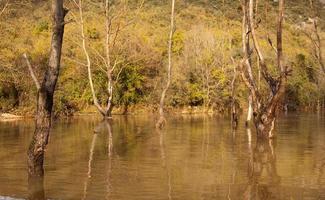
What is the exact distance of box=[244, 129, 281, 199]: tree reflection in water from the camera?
977 centimetres

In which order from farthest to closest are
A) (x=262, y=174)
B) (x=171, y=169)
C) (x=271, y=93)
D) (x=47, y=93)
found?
(x=271, y=93), (x=171, y=169), (x=262, y=174), (x=47, y=93)

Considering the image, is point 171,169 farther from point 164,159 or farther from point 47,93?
point 47,93

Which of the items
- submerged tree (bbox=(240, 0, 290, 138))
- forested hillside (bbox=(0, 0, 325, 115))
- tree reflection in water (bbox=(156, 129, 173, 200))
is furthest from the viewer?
forested hillside (bbox=(0, 0, 325, 115))

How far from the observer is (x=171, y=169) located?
500 inches

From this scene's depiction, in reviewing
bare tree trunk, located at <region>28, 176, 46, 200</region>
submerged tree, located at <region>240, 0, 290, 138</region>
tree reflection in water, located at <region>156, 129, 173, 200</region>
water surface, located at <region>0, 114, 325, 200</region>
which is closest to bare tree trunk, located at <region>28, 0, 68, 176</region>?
bare tree trunk, located at <region>28, 176, 46, 200</region>

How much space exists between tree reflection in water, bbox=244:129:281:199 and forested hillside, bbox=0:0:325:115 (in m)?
20.3

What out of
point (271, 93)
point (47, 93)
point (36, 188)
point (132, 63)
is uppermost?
point (132, 63)

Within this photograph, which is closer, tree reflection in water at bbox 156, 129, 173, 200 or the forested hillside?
tree reflection in water at bbox 156, 129, 173, 200

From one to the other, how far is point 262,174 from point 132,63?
35902 millimetres

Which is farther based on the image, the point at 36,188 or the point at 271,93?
the point at 271,93

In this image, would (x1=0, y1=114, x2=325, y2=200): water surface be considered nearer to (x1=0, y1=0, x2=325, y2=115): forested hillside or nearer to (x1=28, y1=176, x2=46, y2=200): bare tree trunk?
(x1=28, y1=176, x2=46, y2=200): bare tree trunk

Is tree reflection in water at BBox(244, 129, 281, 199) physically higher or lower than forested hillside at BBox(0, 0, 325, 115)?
lower

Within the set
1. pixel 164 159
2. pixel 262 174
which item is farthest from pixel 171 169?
pixel 262 174

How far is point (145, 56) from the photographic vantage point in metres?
49.4
